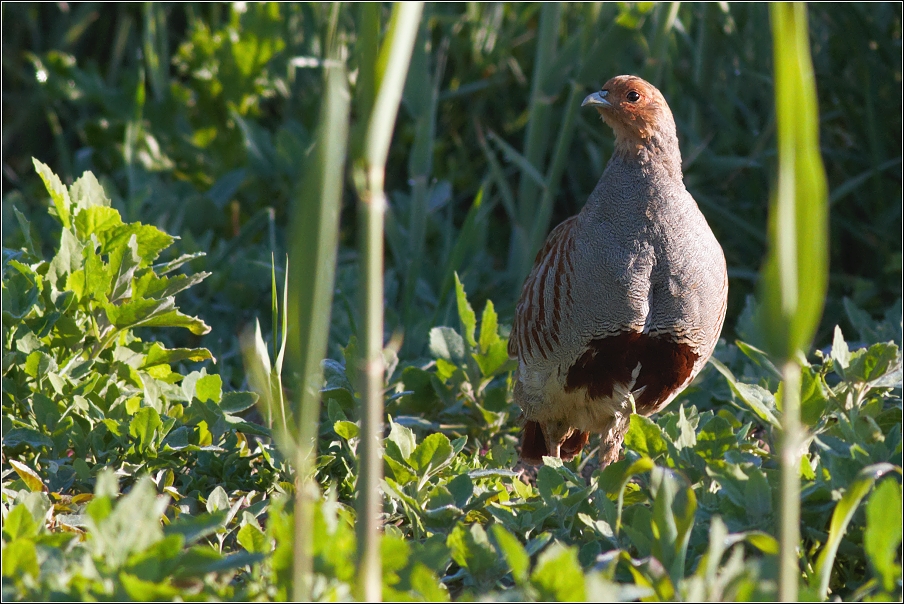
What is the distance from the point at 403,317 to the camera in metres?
3.58

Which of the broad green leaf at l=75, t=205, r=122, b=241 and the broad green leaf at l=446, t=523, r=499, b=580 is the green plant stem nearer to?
the broad green leaf at l=446, t=523, r=499, b=580

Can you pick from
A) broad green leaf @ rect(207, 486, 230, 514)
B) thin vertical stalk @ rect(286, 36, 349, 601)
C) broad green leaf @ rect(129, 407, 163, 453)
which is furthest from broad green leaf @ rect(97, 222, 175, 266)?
thin vertical stalk @ rect(286, 36, 349, 601)

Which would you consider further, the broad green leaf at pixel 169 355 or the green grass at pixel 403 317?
the broad green leaf at pixel 169 355

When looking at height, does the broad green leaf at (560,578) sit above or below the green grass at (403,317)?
below

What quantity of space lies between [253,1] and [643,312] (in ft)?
8.57

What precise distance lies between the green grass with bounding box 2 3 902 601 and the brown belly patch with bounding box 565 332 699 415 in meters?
0.20

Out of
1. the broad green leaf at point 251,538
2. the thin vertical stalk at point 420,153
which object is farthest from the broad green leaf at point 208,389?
the thin vertical stalk at point 420,153

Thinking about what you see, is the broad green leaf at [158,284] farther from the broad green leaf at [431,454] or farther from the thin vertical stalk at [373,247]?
the thin vertical stalk at [373,247]

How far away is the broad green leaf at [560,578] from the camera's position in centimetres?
149

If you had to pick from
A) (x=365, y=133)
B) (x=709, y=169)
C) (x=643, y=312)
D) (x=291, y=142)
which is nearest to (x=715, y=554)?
(x=365, y=133)

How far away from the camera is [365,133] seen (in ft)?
4.09

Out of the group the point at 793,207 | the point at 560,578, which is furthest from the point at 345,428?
the point at 793,207

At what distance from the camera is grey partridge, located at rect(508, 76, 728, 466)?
2.55 m

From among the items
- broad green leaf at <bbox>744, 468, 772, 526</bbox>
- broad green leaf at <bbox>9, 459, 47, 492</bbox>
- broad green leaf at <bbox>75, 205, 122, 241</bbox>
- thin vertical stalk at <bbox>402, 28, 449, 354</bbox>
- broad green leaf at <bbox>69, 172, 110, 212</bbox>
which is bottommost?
broad green leaf at <bbox>744, 468, 772, 526</bbox>
